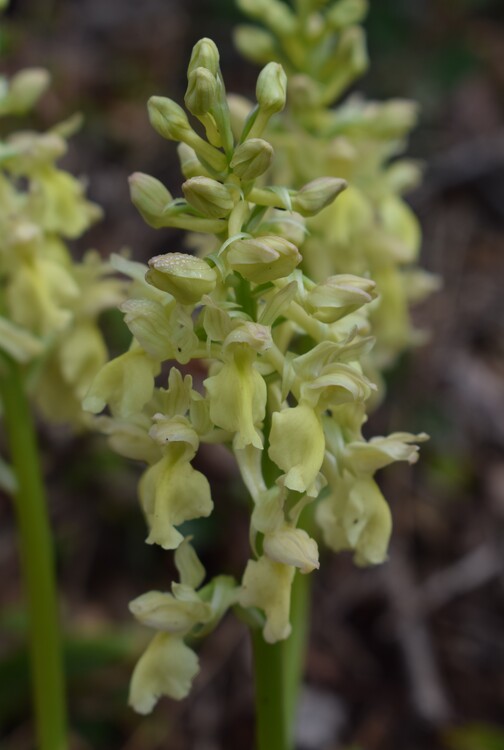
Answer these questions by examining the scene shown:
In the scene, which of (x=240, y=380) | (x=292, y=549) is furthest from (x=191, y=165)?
(x=292, y=549)

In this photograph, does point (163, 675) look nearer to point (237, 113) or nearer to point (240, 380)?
point (240, 380)

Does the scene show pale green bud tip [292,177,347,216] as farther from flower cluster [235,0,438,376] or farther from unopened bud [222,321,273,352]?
flower cluster [235,0,438,376]

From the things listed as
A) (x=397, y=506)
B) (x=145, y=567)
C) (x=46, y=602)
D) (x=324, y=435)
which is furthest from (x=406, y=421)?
(x=324, y=435)

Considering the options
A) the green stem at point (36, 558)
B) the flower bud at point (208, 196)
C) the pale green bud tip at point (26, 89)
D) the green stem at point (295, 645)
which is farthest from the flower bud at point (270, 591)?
the pale green bud tip at point (26, 89)

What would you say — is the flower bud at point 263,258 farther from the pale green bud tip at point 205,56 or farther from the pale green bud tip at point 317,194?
the pale green bud tip at point 205,56

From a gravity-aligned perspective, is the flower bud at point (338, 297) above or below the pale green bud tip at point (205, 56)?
below
